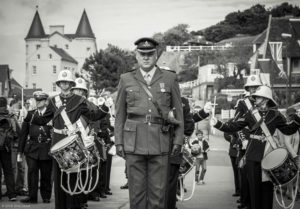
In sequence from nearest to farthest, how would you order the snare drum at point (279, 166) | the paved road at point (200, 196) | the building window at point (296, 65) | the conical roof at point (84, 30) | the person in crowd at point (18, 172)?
the snare drum at point (279, 166) < the paved road at point (200, 196) < the person in crowd at point (18, 172) < the building window at point (296, 65) < the conical roof at point (84, 30)

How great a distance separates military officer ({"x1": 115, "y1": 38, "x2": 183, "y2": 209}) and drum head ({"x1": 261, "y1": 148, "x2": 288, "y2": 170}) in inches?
88.2

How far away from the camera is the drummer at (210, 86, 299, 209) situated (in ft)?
34.4

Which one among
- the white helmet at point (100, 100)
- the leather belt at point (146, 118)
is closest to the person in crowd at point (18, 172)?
the white helmet at point (100, 100)

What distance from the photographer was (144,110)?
8336 mm

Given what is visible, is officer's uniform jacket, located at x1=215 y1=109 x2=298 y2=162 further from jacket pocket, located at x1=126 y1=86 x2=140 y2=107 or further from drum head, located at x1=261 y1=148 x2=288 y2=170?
jacket pocket, located at x1=126 y1=86 x2=140 y2=107

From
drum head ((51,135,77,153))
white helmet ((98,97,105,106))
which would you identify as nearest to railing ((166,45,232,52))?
white helmet ((98,97,105,106))

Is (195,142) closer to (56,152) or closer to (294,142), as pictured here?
(294,142)

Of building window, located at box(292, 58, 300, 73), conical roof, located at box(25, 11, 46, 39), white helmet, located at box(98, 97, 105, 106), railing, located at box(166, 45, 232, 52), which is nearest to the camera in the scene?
white helmet, located at box(98, 97, 105, 106)

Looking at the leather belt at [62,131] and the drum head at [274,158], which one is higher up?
the leather belt at [62,131]

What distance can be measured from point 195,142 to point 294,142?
5712 millimetres

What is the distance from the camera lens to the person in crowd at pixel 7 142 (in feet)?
46.0

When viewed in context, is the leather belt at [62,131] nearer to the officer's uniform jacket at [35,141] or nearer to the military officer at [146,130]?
the officer's uniform jacket at [35,141]

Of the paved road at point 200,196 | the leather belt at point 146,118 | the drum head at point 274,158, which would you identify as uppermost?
the leather belt at point 146,118

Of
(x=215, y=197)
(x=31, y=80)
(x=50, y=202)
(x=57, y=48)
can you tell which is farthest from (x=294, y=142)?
(x=57, y=48)
